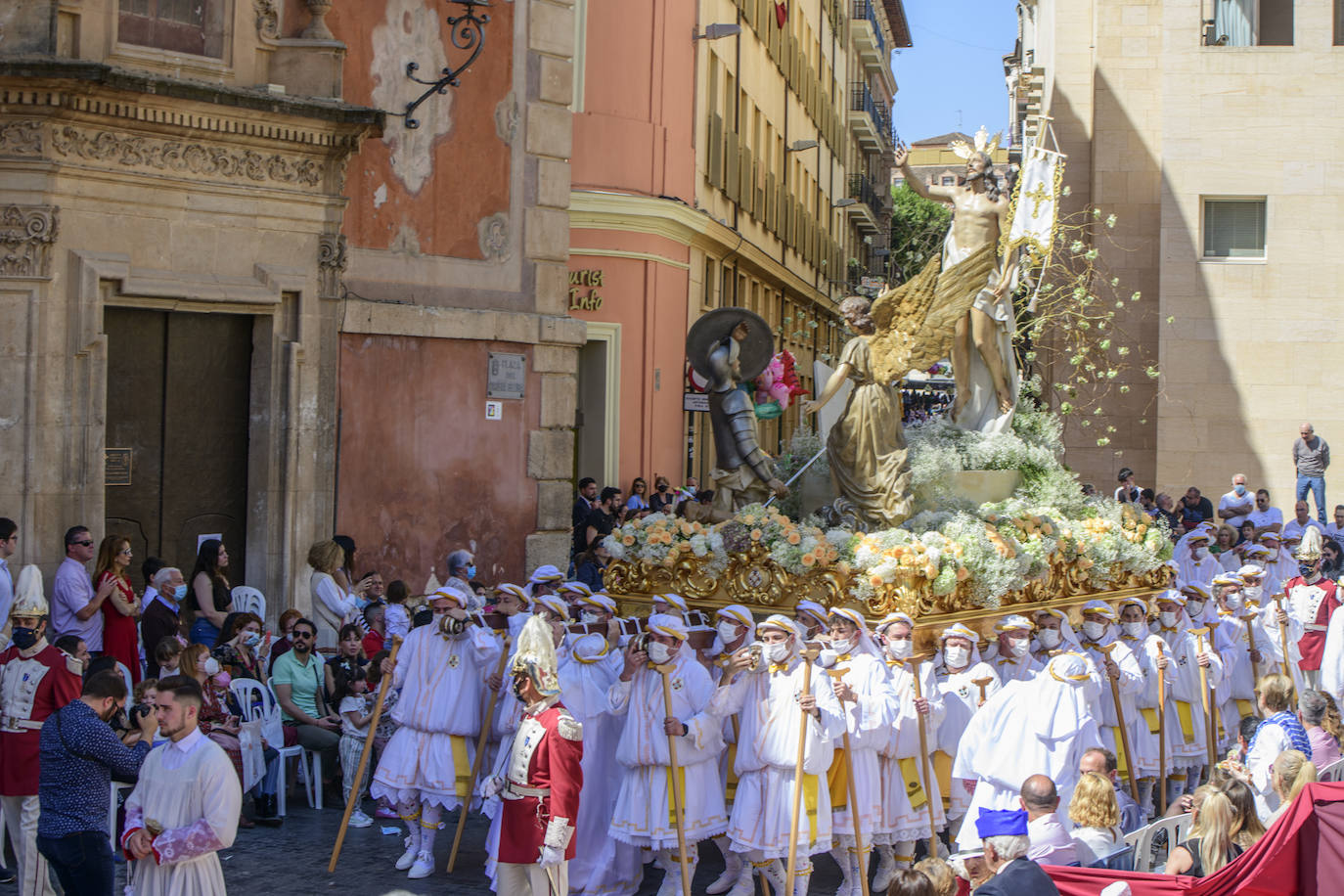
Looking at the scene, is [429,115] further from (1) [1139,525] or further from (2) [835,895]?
(2) [835,895]

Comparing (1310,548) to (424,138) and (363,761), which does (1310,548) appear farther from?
(363,761)

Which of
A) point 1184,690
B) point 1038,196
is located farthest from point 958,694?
point 1038,196

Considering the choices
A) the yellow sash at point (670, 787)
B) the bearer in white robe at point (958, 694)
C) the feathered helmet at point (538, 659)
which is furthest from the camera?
the bearer in white robe at point (958, 694)

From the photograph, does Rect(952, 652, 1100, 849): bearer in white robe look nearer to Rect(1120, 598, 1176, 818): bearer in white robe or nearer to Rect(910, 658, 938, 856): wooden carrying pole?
Rect(910, 658, 938, 856): wooden carrying pole

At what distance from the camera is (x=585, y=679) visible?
32.1ft

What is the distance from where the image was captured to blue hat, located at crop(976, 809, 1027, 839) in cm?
615

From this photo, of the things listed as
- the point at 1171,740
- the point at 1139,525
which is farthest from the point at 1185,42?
the point at 1171,740

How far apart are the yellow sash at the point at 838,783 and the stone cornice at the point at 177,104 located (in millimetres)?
7456

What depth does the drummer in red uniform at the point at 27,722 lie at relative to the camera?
8.35 meters

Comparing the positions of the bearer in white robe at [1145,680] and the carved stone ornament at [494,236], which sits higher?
the carved stone ornament at [494,236]

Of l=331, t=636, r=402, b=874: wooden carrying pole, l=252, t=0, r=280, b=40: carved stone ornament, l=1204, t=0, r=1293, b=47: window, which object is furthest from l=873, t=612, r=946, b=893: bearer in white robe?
l=1204, t=0, r=1293, b=47: window

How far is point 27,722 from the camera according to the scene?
8.35 metres

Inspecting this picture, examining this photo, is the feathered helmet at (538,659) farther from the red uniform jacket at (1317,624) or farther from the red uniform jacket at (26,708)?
the red uniform jacket at (1317,624)

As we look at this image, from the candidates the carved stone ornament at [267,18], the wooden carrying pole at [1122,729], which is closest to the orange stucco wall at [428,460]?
the carved stone ornament at [267,18]
